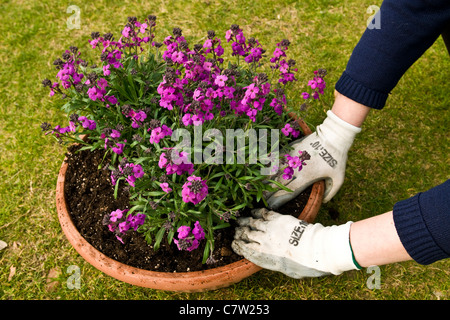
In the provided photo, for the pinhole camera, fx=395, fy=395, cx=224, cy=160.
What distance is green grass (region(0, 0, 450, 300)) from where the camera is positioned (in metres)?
2.32

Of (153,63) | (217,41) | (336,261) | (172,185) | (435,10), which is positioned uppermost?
(435,10)

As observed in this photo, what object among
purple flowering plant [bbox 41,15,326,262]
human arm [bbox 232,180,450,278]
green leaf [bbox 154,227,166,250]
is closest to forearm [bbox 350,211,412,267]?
human arm [bbox 232,180,450,278]

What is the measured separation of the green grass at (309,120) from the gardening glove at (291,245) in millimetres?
459

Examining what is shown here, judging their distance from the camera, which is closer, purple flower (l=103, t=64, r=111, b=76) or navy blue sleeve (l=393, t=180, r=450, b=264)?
navy blue sleeve (l=393, t=180, r=450, b=264)

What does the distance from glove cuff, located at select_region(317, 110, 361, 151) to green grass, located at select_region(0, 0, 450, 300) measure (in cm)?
60

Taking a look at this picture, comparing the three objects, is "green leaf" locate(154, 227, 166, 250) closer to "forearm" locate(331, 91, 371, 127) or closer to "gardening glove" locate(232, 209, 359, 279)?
"gardening glove" locate(232, 209, 359, 279)

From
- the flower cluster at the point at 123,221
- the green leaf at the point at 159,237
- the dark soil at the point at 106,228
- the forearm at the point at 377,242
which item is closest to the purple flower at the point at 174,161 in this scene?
the flower cluster at the point at 123,221

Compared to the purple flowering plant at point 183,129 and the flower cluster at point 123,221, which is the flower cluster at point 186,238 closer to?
the purple flowering plant at point 183,129

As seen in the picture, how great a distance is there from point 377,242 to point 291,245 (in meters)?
0.40

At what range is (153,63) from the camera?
2105mm

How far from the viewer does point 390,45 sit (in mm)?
1841

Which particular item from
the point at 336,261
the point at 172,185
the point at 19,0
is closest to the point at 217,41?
the point at 172,185
